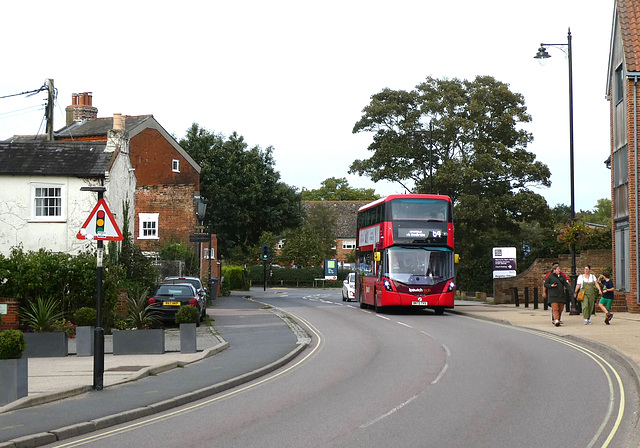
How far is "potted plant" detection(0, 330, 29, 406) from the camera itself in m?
12.1

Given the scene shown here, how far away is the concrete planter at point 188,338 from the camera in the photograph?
19.5m

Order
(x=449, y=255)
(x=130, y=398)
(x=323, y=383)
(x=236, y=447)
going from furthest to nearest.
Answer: (x=449, y=255) → (x=323, y=383) → (x=130, y=398) → (x=236, y=447)

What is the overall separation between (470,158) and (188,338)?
120 feet

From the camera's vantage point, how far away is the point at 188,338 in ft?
64.2

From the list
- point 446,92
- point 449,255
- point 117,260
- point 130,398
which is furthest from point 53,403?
point 446,92

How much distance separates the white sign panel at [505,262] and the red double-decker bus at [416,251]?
348 inches

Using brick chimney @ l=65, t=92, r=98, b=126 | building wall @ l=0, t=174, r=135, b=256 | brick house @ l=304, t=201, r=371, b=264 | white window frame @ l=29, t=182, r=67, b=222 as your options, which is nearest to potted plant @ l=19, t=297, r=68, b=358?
building wall @ l=0, t=174, r=135, b=256

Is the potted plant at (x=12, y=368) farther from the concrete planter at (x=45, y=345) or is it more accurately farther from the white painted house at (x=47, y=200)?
the white painted house at (x=47, y=200)

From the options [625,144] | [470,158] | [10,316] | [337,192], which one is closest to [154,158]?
[470,158]

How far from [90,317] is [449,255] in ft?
53.1

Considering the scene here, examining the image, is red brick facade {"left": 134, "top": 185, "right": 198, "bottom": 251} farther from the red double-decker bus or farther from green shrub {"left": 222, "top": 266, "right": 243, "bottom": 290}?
green shrub {"left": 222, "top": 266, "right": 243, "bottom": 290}

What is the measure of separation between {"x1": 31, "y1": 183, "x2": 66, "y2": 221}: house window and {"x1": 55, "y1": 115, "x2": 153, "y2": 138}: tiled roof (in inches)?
1000

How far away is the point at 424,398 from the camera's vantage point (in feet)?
41.8

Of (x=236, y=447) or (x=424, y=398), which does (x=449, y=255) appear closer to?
(x=424, y=398)
